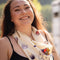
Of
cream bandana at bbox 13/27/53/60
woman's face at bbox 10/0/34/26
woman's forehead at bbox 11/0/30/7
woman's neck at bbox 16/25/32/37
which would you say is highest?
woman's forehead at bbox 11/0/30/7

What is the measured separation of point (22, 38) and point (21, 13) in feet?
0.90

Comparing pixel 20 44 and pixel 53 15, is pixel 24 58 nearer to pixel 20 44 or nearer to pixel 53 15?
pixel 20 44

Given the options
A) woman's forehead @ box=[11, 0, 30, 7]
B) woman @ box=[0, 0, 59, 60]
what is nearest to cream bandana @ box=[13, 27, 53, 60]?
woman @ box=[0, 0, 59, 60]

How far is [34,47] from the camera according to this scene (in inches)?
78.8

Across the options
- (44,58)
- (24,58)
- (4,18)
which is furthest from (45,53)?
(4,18)

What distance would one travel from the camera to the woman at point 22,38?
186 cm

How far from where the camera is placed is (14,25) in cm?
212

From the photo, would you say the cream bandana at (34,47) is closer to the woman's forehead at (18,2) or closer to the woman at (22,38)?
the woman at (22,38)

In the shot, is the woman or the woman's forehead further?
the woman's forehead

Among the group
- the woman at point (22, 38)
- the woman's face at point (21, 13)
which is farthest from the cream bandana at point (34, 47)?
the woman's face at point (21, 13)

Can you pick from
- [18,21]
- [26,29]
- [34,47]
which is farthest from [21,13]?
[34,47]

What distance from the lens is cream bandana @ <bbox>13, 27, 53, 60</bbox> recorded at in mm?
1937

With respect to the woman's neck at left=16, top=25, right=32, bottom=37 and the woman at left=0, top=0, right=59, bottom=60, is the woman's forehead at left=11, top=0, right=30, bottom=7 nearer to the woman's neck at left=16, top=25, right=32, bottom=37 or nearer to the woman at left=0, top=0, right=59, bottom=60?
the woman at left=0, top=0, right=59, bottom=60

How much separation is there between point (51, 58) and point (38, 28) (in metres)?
0.46
